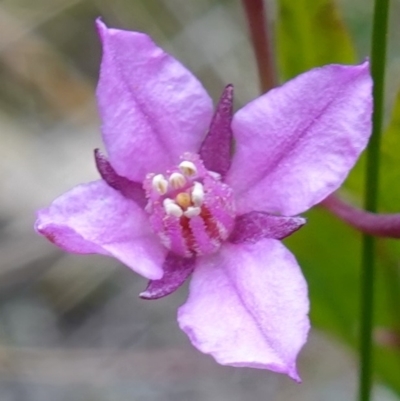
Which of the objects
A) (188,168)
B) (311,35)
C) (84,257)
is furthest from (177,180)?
(84,257)

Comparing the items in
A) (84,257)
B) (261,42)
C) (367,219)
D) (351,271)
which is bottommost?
(84,257)

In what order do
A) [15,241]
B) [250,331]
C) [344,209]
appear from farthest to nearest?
[15,241]
[344,209]
[250,331]

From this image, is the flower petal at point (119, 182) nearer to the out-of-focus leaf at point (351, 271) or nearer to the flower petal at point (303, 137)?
the flower petal at point (303, 137)

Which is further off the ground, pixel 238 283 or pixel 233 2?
pixel 238 283

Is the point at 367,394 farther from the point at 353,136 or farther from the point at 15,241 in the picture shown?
the point at 15,241

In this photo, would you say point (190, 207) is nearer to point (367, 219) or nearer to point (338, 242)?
point (367, 219)

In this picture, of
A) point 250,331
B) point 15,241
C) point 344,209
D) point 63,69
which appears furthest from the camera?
point 63,69

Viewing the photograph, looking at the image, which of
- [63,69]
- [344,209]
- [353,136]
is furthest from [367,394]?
[63,69]
